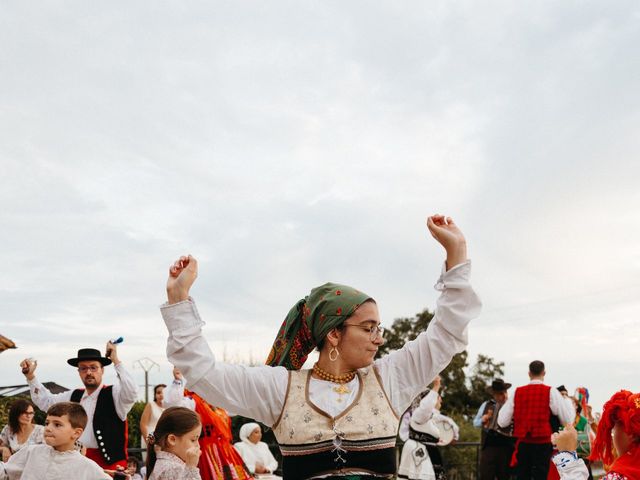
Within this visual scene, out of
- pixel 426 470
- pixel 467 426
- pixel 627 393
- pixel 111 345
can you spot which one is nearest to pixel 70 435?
pixel 111 345

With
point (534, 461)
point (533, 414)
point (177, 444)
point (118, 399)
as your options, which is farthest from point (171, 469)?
point (534, 461)

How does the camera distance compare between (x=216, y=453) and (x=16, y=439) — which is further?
(x=216, y=453)

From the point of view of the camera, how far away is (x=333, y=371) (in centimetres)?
272

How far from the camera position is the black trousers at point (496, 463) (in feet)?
31.8

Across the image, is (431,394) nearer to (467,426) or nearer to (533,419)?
(533,419)

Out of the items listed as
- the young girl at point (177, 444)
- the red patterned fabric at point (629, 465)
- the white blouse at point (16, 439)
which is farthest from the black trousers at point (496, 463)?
the red patterned fabric at point (629, 465)

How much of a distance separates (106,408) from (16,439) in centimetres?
102

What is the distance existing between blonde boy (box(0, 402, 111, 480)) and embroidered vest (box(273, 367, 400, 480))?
238 centimetres

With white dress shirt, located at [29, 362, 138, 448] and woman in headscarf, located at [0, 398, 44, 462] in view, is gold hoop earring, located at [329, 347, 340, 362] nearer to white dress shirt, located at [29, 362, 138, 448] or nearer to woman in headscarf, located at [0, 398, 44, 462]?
white dress shirt, located at [29, 362, 138, 448]

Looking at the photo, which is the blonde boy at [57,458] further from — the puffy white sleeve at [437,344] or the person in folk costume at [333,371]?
the puffy white sleeve at [437,344]

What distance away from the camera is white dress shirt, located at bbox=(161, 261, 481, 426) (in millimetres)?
2486

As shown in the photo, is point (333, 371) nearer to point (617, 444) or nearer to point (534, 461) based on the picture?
point (617, 444)

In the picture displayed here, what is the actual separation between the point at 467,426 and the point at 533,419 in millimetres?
7499

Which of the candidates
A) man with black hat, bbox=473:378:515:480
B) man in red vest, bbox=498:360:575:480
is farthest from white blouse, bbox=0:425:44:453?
man with black hat, bbox=473:378:515:480
